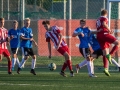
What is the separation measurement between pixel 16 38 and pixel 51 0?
16.3 feet

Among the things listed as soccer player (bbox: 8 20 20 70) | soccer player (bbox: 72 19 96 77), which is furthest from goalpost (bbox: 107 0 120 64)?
soccer player (bbox: 8 20 20 70)

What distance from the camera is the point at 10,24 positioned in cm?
2717

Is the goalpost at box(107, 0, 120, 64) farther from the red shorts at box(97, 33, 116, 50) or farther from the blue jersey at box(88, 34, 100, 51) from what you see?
the red shorts at box(97, 33, 116, 50)

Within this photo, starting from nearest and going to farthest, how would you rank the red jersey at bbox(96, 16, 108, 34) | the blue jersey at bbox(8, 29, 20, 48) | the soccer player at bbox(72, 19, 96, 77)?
the red jersey at bbox(96, 16, 108, 34) → the soccer player at bbox(72, 19, 96, 77) → the blue jersey at bbox(8, 29, 20, 48)

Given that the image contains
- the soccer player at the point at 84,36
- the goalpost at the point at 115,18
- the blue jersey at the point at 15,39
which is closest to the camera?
the soccer player at the point at 84,36

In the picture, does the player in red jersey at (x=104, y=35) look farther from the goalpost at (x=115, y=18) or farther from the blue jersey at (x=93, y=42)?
the goalpost at (x=115, y=18)

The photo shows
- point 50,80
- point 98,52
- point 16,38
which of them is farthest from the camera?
point 16,38

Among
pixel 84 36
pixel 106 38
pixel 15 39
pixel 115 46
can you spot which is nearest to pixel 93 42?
pixel 84 36

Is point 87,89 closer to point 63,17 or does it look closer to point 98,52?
point 98,52

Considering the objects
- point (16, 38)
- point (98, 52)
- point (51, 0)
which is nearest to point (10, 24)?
point (51, 0)

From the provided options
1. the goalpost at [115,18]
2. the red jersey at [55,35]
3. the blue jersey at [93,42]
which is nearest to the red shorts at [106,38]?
the red jersey at [55,35]

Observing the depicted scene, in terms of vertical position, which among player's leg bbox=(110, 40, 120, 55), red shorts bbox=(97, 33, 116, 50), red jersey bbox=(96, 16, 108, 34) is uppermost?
red jersey bbox=(96, 16, 108, 34)

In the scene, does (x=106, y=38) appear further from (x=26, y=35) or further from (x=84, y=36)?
(x=26, y=35)

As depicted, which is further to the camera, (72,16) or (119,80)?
(72,16)
